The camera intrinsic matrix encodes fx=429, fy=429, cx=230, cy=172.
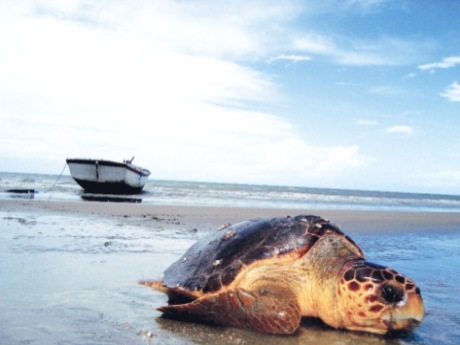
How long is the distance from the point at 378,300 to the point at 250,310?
0.85 metres

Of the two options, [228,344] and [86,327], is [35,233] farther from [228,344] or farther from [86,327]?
[228,344]

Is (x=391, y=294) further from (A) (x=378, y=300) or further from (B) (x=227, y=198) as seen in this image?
(B) (x=227, y=198)

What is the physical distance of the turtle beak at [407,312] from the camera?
279 cm

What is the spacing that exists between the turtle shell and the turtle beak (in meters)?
0.72

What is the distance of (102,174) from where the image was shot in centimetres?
2280

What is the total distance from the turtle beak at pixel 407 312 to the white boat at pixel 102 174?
2088cm

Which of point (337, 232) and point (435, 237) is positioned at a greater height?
point (337, 232)

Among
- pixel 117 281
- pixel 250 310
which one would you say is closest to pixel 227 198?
pixel 117 281

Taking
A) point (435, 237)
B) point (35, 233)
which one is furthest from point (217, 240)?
point (435, 237)

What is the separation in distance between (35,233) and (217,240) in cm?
426

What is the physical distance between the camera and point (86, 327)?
2.83 meters

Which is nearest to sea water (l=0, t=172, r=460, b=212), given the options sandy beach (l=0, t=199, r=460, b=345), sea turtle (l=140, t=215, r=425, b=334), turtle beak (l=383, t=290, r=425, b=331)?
sandy beach (l=0, t=199, r=460, b=345)

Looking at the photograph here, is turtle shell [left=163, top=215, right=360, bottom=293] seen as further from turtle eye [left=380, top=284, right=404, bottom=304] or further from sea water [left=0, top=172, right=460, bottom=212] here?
sea water [left=0, top=172, right=460, bottom=212]

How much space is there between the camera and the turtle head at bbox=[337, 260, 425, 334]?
280 centimetres
